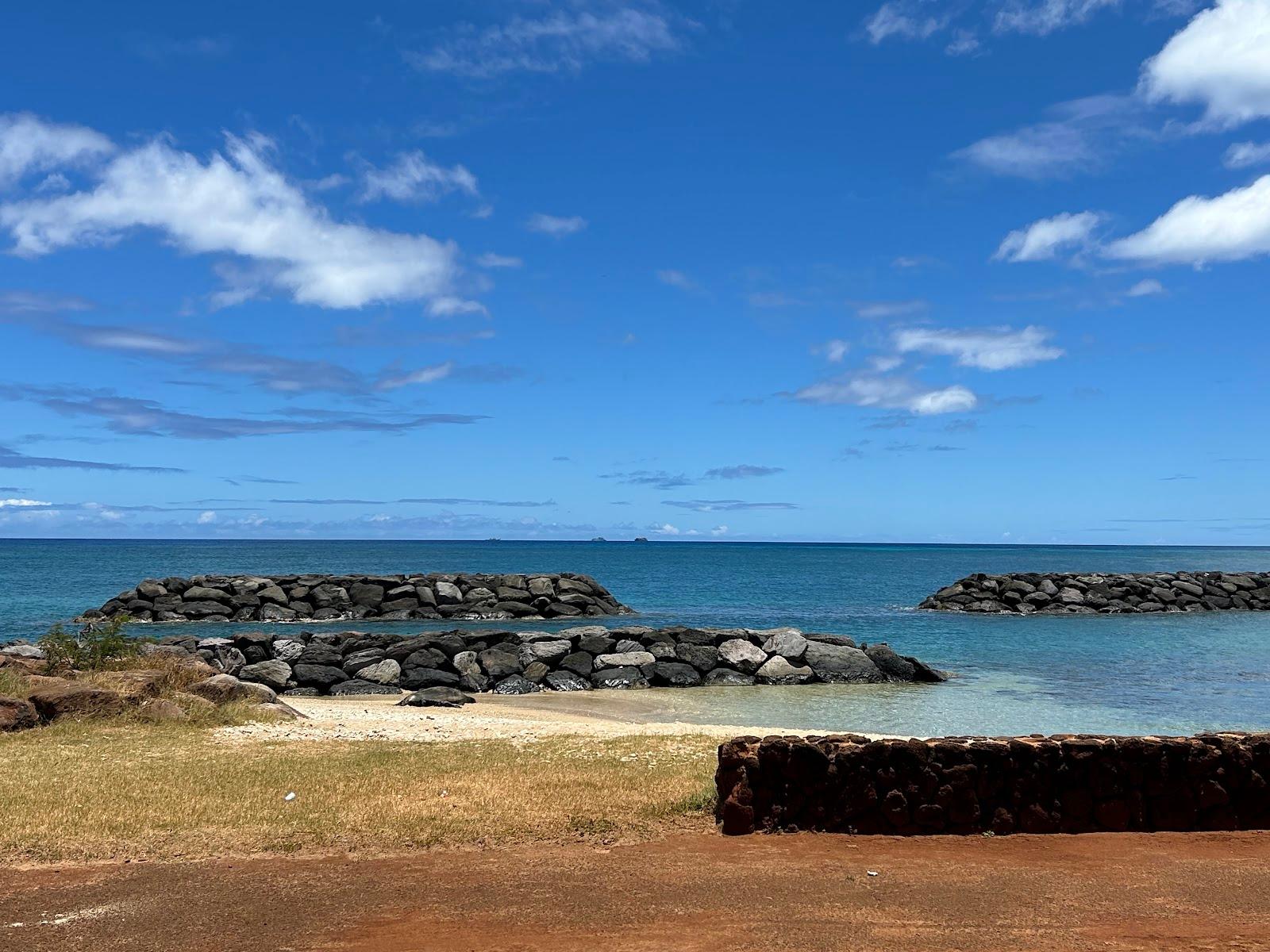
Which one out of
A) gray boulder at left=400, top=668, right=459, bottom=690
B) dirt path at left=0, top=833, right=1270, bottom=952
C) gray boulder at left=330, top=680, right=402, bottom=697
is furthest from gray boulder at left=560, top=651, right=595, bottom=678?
dirt path at left=0, top=833, right=1270, bottom=952

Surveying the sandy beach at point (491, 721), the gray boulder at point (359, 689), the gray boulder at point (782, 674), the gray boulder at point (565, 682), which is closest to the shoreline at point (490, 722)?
the sandy beach at point (491, 721)

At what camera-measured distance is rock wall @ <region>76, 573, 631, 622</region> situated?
135ft

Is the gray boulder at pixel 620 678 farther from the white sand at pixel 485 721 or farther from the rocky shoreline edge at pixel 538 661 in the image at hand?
the white sand at pixel 485 721

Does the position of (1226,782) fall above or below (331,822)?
above

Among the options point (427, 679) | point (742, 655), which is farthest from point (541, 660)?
point (742, 655)

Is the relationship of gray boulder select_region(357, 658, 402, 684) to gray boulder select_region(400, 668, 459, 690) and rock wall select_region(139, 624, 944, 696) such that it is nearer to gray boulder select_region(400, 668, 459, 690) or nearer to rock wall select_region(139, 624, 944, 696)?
rock wall select_region(139, 624, 944, 696)

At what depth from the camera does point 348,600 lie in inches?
1694

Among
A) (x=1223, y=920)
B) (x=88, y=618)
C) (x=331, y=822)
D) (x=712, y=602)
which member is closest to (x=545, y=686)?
(x=331, y=822)

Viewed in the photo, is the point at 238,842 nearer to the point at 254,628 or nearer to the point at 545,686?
the point at 545,686

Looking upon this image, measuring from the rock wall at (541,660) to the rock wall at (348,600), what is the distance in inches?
628

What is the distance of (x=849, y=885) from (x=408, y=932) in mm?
3132

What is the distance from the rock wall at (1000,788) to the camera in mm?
8953

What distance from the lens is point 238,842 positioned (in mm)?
8664

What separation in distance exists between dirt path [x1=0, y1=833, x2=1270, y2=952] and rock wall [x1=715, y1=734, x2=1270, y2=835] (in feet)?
0.76
